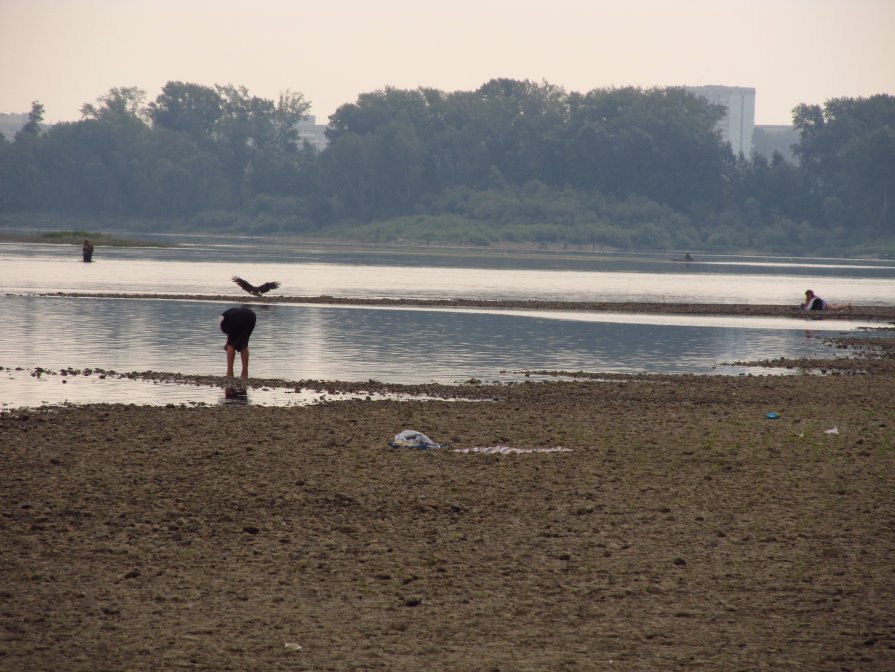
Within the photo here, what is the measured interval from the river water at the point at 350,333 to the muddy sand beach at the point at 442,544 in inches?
257

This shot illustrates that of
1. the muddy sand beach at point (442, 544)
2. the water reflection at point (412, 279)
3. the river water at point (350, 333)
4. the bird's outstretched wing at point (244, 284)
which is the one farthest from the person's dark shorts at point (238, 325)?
the water reflection at point (412, 279)

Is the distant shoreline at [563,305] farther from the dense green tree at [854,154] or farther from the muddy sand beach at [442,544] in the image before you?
the dense green tree at [854,154]

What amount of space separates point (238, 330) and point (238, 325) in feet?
0.45

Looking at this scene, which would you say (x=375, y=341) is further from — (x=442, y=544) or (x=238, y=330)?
(x=442, y=544)

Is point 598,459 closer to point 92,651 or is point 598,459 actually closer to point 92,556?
point 92,556

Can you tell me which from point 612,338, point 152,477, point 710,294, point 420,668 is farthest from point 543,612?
point 710,294

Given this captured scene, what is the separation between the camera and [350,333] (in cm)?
3969

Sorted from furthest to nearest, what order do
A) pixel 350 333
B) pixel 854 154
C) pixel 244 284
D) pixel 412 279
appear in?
1. pixel 854 154
2. pixel 412 279
3. pixel 350 333
4. pixel 244 284

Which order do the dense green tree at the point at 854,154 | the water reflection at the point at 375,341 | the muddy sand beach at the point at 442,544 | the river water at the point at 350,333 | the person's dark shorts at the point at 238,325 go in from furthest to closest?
the dense green tree at the point at 854,154 < the water reflection at the point at 375,341 < the river water at the point at 350,333 < the person's dark shorts at the point at 238,325 < the muddy sand beach at the point at 442,544

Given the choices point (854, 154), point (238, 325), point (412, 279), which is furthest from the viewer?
point (854, 154)

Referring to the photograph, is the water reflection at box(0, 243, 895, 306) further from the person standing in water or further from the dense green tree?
the dense green tree

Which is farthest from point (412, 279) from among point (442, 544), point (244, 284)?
point (442, 544)

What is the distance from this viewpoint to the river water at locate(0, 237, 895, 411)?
27.4 m

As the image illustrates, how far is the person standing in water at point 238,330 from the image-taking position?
25.3 m
